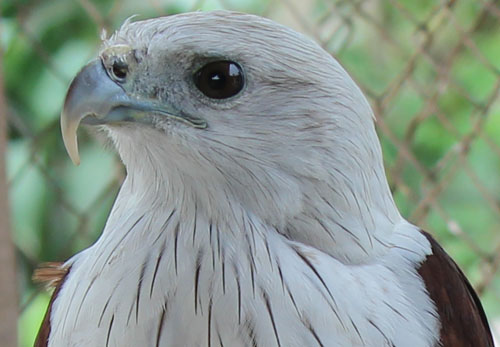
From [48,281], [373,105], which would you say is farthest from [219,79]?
[373,105]

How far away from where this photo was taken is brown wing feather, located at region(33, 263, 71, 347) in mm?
1403

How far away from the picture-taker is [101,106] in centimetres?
111

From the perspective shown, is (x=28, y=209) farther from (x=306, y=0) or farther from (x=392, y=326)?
(x=392, y=326)

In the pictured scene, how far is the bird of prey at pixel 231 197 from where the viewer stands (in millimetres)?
1132

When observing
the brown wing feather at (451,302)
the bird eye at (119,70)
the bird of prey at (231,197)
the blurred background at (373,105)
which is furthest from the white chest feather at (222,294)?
the blurred background at (373,105)

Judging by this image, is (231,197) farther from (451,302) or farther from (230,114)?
(451,302)

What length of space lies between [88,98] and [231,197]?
0.25m

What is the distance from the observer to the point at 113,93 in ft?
3.66

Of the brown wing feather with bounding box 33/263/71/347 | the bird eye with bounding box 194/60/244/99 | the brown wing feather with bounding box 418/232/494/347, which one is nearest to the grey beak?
the bird eye with bounding box 194/60/244/99

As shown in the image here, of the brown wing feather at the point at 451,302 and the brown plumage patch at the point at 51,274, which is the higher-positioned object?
the brown wing feather at the point at 451,302

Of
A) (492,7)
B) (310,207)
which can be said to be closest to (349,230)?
(310,207)

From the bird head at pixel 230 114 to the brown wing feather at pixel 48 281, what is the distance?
12.7 inches

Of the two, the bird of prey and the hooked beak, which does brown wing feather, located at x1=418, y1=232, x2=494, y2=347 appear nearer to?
the bird of prey

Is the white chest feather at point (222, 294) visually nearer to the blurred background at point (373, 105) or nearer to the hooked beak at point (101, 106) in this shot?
the hooked beak at point (101, 106)
